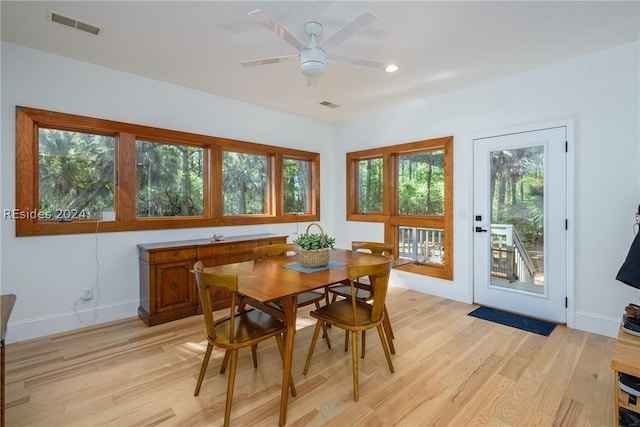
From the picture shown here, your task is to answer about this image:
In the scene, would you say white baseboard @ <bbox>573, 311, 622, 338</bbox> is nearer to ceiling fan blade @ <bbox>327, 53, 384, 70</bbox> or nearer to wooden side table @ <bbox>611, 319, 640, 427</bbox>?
wooden side table @ <bbox>611, 319, 640, 427</bbox>

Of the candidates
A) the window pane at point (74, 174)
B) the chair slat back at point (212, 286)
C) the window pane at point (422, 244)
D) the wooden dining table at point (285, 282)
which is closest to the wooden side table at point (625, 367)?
the wooden dining table at point (285, 282)

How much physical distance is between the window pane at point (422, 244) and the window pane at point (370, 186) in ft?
1.93

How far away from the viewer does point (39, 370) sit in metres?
2.34

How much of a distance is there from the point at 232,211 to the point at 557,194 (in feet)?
12.7

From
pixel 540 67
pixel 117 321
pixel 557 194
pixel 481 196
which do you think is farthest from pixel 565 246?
pixel 117 321

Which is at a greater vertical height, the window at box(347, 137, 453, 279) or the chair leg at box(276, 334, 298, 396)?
the window at box(347, 137, 453, 279)

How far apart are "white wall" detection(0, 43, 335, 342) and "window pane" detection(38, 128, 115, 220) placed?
0.23 metres

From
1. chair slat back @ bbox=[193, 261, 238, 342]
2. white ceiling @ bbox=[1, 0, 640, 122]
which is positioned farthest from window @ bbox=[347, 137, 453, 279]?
chair slat back @ bbox=[193, 261, 238, 342]

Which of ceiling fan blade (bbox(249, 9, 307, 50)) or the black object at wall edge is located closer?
ceiling fan blade (bbox(249, 9, 307, 50))

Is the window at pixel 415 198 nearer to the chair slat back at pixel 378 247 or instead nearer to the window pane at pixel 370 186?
the window pane at pixel 370 186

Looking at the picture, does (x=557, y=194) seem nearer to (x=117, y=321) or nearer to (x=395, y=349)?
(x=395, y=349)

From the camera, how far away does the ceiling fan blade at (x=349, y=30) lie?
183 cm

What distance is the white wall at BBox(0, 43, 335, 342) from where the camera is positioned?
9.10 ft

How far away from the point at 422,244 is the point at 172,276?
3352mm
